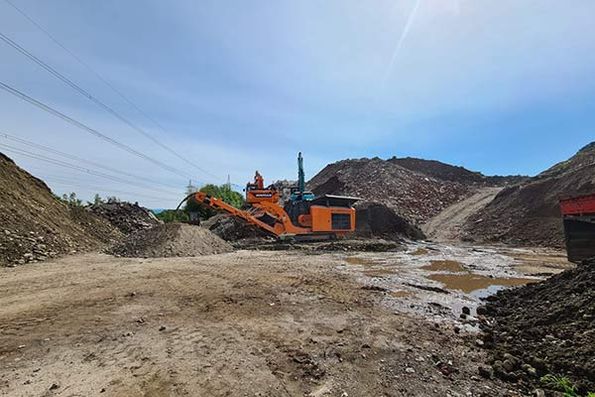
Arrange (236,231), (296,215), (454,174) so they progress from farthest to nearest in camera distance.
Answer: (454,174), (236,231), (296,215)

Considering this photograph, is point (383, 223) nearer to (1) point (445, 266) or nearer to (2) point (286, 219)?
(2) point (286, 219)

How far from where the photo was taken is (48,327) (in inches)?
187

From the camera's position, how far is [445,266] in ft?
44.8

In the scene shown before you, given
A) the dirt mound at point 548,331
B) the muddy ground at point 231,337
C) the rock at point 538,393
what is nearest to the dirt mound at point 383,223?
the muddy ground at point 231,337

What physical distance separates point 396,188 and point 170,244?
106ft

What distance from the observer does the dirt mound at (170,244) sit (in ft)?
44.2

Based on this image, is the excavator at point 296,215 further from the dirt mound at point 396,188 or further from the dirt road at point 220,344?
the dirt mound at point 396,188

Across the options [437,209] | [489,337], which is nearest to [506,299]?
[489,337]

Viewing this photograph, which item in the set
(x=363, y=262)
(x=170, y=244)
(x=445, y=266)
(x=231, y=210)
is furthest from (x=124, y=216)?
(x=445, y=266)

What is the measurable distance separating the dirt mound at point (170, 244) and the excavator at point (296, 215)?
3.58 meters

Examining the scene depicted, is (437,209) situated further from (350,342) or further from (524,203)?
(350,342)

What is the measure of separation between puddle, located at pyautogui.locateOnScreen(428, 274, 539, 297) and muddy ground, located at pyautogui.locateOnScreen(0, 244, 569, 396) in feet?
1.02

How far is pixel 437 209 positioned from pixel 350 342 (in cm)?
3884

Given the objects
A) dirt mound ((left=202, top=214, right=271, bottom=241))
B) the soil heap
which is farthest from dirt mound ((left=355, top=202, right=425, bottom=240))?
dirt mound ((left=202, top=214, right=271, bottom=241))
